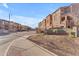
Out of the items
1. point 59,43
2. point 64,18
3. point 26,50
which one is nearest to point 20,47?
point 26,50

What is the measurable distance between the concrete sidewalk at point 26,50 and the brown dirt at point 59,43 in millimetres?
49

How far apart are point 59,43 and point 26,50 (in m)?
0.36

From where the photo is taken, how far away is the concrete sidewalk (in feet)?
6.44

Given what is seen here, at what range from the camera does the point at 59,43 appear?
2.01m

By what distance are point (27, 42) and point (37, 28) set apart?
0.61 ft

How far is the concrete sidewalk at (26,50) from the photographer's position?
1963 millimetres

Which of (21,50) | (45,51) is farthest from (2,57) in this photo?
(45,51)

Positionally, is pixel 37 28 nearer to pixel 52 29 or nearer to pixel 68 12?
pixel 52 29

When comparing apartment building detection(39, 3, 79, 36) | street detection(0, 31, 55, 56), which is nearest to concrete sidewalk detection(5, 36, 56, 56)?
street detection(0, 31, 55, 56)

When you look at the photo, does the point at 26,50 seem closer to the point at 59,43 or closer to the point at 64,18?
the point at 59,43

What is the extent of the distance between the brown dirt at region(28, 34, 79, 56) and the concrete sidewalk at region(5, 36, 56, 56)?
0.05m

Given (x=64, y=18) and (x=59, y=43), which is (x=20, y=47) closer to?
(x=59, y=43)

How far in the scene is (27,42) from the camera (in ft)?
6.62

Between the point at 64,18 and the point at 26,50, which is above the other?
the point at 64,18
